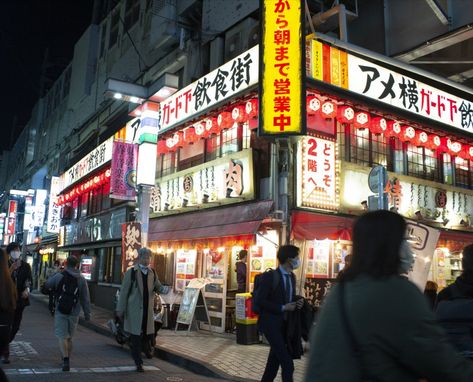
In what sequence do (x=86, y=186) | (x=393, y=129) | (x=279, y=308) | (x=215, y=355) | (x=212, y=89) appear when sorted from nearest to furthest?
(x=279, y=308)
(x=215, y=355)
(x=393, y=129)
(x=212, y=89)
(x=86, y=186)

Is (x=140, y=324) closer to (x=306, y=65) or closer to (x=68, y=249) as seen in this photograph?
(x=306, y=65)

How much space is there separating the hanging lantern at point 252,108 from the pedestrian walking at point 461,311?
9084 millimetres

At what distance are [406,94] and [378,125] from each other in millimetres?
1560

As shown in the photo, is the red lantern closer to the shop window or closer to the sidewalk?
the sidewalk

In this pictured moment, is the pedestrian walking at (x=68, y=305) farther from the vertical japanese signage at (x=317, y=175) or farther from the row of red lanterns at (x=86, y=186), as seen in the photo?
the row of red lanterns at (x=86, y=186)

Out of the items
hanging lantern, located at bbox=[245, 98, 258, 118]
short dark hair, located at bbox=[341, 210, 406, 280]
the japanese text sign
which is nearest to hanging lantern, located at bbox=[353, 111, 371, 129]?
the japanese text sign

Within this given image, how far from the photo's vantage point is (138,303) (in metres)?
8.54

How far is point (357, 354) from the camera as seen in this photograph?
77.0 inches

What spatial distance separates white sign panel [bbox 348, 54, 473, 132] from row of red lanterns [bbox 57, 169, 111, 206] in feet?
41.1

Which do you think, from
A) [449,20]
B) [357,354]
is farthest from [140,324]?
[449,20]

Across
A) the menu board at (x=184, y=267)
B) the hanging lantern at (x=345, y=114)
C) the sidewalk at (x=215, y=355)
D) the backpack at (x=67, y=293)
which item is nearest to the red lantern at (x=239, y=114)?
the hanging lantern at (x=345, y=114)

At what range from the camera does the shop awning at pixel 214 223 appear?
1158 cm

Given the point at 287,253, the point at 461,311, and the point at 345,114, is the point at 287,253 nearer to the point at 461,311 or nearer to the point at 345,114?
the point at 461,311

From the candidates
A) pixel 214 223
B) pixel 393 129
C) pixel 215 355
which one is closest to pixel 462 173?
pixel 393 129
